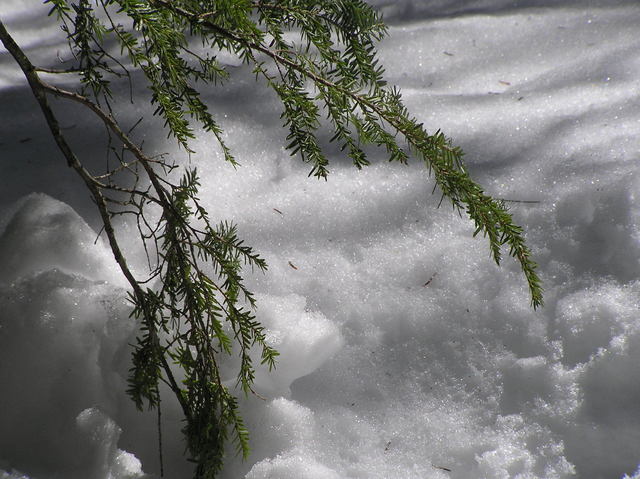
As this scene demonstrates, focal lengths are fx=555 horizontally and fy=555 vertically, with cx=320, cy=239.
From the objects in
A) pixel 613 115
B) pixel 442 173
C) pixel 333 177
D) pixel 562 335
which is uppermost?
pixel 613 115

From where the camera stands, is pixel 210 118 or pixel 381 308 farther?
pixel 381 308

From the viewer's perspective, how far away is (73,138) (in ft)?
7.01

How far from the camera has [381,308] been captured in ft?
5.35

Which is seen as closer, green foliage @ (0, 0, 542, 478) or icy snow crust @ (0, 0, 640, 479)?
green foliage @ (0, 0, 542, 478)

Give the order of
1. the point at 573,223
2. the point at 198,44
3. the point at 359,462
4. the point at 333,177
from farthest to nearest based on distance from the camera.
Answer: the point at 198,44
the point at 333,177
the point at 573,223
the point at 359,462

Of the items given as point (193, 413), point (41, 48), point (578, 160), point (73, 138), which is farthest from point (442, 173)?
point (41, 48)

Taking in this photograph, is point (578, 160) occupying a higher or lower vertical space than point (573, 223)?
higher

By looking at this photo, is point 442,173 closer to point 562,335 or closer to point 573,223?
point 562,335

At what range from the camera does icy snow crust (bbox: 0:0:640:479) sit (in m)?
1.34

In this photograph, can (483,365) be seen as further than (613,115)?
No

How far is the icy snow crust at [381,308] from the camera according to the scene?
1336 mm

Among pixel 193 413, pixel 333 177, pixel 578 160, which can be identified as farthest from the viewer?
pixel 333 177

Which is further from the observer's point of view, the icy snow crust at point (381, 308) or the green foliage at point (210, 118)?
the icy snow crust at point (381, 308)

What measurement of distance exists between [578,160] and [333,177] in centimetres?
86
